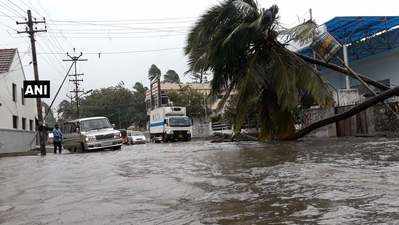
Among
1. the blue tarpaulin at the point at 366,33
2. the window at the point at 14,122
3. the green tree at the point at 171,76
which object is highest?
the green tree at the point at 171,76

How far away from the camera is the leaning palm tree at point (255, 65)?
57.0 feet

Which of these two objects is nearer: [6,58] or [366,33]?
[366,33]

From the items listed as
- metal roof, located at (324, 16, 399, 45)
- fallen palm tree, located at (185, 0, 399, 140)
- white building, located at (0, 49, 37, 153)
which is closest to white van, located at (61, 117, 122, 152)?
white building, located at (0, 49, 37, 153)

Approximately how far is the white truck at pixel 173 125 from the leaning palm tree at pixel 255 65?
24143 millimetres

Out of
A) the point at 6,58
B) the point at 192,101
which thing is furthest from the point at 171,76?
the point at 6,58

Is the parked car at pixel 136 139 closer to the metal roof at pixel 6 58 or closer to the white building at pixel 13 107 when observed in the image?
the white building at pixel 13 107

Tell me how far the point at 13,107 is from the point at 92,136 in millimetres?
14150

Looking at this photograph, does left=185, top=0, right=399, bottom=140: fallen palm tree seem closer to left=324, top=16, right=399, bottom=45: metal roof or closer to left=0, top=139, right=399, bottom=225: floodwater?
left=0, top=139, right=399, bottom=225: floodwater

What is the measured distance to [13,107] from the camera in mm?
38312

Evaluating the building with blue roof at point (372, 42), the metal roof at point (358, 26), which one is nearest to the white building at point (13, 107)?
the building with blue roof at point (372, 42)

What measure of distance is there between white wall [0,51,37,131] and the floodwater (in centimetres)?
2477

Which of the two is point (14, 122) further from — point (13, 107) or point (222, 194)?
point (222, 194)

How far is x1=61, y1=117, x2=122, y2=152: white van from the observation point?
26.8 m

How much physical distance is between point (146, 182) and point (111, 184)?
70 centimetres
